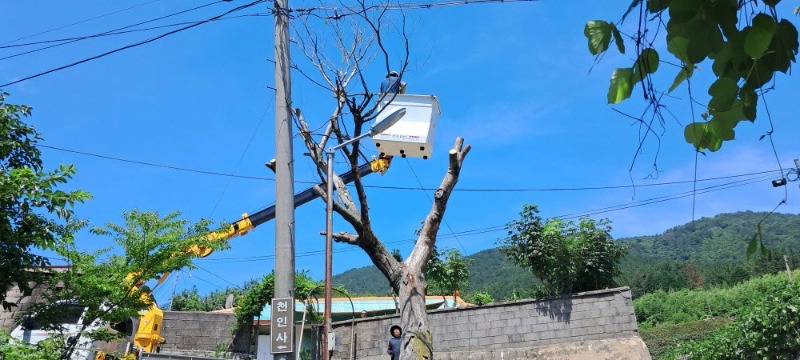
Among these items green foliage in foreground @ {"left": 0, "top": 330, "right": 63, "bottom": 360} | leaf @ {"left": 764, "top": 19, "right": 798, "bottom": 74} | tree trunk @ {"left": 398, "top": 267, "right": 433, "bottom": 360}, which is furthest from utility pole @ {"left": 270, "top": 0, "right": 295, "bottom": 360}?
leaf @ {"left": 764, "top": 19, "right": 798, "bottom": 74}

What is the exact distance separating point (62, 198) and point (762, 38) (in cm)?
671

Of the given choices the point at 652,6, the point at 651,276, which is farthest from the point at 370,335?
the point at 651,276

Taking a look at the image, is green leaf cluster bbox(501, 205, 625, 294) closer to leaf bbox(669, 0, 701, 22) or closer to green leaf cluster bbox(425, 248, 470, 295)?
green leaf cluster bbox(425, 248, 470, 295)

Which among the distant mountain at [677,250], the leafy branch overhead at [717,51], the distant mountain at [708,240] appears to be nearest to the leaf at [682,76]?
the leafy branch overhead at [717,51]

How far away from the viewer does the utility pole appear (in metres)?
7.15

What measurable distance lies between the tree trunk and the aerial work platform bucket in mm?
1645

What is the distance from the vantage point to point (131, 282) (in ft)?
32.7

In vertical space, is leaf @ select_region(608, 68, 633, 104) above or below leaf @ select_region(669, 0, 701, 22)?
below

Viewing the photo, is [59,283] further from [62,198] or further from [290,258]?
[290,258]

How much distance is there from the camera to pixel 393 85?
8578 millimetres

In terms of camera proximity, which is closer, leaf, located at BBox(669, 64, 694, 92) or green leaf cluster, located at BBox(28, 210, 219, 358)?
leaf, located at BBox(669, 64, 694, 92)

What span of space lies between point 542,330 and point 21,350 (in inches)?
367

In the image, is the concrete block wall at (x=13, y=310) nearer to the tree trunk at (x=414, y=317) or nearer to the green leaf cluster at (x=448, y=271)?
the tree trunk at (x=414, y=317)

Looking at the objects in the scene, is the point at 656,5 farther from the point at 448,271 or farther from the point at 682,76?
the point at 448,271
